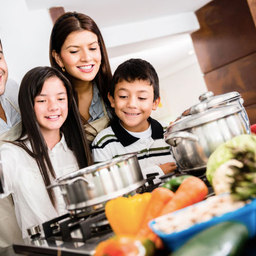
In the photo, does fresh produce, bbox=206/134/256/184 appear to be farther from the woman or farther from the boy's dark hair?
the woman

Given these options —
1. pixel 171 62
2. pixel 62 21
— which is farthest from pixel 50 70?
pixel 171 62

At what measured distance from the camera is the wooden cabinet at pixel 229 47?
17.0 feet

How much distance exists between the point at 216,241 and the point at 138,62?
141 cm

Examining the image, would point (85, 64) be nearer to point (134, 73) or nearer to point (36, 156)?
point (134, 73)

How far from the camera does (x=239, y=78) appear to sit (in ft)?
17.7

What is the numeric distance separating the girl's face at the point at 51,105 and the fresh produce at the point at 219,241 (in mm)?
1082

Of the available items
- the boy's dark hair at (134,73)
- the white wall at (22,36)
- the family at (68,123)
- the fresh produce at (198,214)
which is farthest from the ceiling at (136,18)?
the fresh produce at (198,214)

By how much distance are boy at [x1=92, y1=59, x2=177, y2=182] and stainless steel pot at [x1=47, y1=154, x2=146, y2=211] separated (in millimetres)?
784

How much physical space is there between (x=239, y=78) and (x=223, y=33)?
2.86ft

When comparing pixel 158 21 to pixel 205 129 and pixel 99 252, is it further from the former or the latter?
pixel 99 252

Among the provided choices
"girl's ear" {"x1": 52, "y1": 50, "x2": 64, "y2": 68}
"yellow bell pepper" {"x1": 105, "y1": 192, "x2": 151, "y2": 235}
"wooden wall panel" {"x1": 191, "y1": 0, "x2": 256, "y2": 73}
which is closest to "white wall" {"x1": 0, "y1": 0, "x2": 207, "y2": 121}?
"girl's ear" {"x1": 52, "y1": 50, "x2": 64, "y2": 68}

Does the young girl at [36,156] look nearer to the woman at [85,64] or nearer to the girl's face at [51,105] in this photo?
the girl's face at [51,105]

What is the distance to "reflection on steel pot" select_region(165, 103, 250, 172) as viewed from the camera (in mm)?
841

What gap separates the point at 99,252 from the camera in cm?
45
